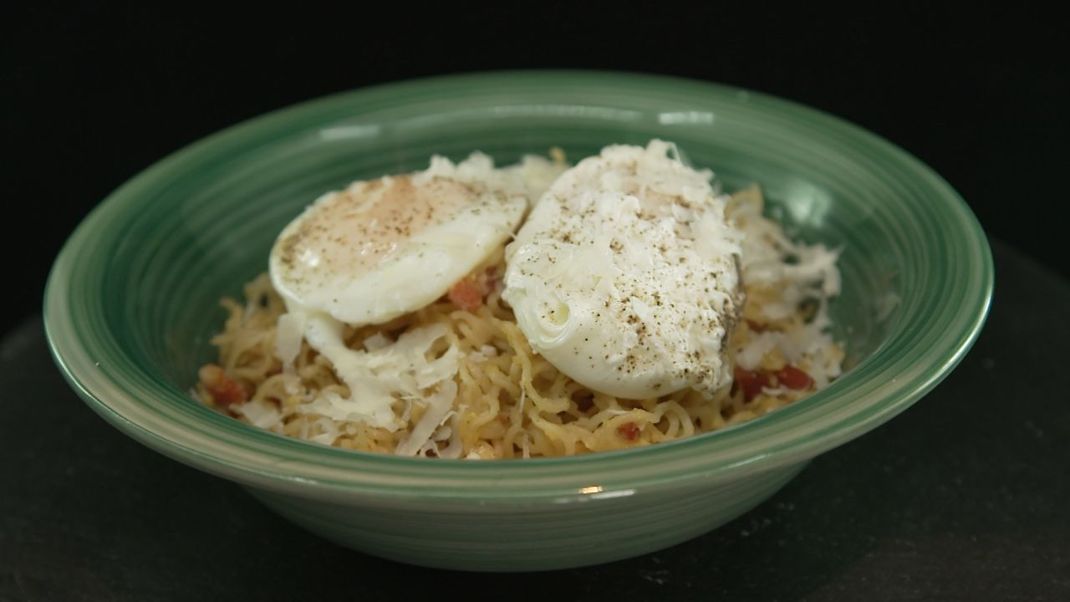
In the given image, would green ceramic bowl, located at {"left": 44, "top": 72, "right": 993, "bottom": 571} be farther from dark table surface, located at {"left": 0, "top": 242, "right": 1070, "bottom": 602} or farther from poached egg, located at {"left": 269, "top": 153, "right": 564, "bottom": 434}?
poached egg, located at {"left": 269, "top": 153, "right": 564, "bottom": 434}

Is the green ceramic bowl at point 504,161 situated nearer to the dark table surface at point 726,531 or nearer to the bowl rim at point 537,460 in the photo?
the bowl rim at point 537,460

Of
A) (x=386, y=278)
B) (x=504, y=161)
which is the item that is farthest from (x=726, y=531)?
(x=504, y=161)

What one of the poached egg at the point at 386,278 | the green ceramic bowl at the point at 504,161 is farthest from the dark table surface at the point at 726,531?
the poached egg at the point at 386,278

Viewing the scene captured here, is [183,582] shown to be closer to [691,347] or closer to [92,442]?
[92,442]

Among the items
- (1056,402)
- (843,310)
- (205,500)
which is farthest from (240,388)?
(1056,402)

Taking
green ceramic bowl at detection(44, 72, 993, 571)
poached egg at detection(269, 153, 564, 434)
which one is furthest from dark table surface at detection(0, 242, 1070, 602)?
poached egg at detection(269, 153, 564, 434)
